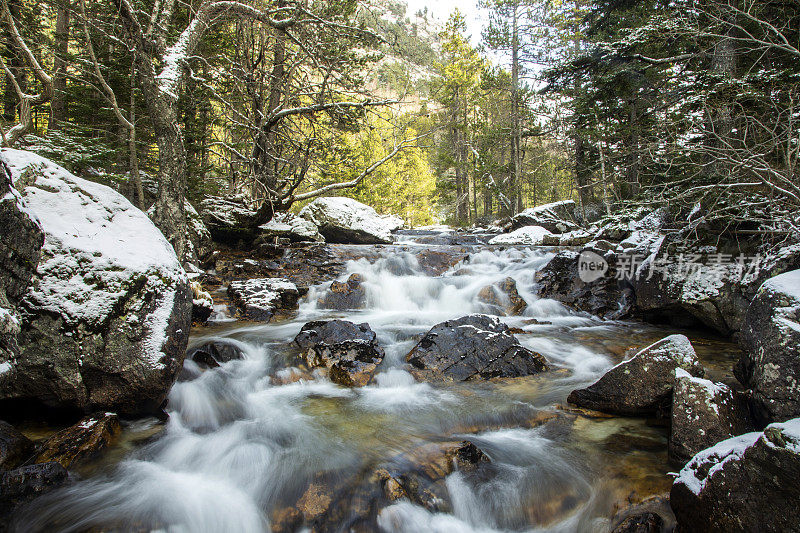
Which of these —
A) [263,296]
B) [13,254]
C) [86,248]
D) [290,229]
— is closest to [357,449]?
[13,254]

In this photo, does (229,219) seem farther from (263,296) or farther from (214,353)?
(214,353)

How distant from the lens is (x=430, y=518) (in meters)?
2.35

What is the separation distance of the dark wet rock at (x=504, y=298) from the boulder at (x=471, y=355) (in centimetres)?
239

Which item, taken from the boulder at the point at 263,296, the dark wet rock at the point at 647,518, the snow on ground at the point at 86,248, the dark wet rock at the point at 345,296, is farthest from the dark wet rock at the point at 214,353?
the dark wet rock at the point at 647,518

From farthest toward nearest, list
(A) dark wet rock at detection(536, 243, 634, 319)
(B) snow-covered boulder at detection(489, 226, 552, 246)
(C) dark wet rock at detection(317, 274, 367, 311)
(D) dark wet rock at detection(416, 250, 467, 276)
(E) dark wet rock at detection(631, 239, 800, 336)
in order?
1. (B) snow-covered boulder at detection(489, 226, 552, 246)
2. (D) dark wet rock at detection(416, 250, 467, 276)
3. (C) dark wet rock at detection(317, 274, 367, 311)
4. (A) dark wet rock at detection(536, 243, 634, 319)
5. (E) dark wet rock at detection(631, 239, 800, 336)

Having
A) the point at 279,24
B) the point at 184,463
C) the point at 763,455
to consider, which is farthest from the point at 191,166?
the point at 763,455

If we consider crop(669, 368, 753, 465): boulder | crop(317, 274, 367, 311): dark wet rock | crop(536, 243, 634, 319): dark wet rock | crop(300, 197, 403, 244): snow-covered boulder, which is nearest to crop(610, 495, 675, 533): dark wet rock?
crop(669, 368, 753, 465): boulder

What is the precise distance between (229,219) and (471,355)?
7.79 m

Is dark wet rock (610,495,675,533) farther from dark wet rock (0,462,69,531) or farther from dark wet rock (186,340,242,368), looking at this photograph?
dark wet rock (186,340,242,368)

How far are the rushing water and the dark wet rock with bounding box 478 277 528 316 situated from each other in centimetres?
188

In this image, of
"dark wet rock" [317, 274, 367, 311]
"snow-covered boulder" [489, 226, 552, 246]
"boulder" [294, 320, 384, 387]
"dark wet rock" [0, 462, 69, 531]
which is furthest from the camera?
"snow-covered boulder" [489, 226, 552, 246]

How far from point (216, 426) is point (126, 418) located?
728 mm

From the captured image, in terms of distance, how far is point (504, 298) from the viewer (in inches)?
291

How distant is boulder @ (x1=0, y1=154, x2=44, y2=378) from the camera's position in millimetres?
2004
